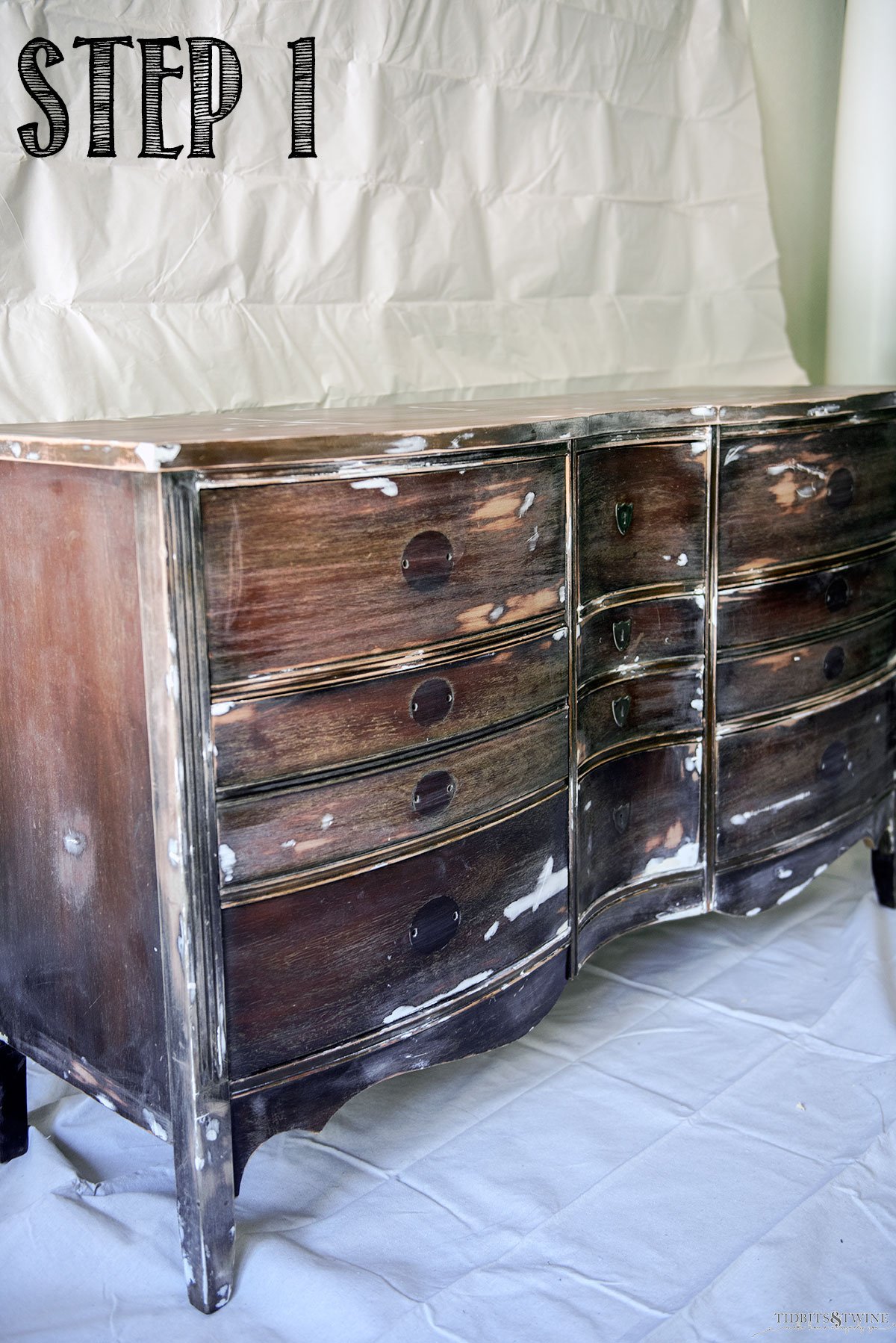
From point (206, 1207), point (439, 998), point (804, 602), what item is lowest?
point (206, 1207)

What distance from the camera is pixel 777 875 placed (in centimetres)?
184

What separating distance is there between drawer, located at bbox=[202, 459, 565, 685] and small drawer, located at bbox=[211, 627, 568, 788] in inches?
1.4

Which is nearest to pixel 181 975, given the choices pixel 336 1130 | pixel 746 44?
pixel 336 1130

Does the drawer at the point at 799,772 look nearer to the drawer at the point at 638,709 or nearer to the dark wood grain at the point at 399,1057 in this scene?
the drawer at the point at 638,709

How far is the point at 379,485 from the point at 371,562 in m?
0.07

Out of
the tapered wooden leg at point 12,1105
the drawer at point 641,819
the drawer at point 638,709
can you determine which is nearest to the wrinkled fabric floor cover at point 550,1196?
the tapered wooden leg at point 12,1105

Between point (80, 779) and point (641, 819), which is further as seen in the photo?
point (641, 819)

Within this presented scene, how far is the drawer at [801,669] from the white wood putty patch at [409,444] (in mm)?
661

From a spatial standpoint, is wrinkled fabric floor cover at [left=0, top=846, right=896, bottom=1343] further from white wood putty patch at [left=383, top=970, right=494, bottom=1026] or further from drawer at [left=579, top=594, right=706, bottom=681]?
drawer at [left=579, top=594, right=706, bottom=681]

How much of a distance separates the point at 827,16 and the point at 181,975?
2.44 metres

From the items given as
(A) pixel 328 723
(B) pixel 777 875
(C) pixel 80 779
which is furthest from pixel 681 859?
(C) pixel 80 779

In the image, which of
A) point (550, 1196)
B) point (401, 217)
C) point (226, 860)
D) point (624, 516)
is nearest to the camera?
point (226, 860)

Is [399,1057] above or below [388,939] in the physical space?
below

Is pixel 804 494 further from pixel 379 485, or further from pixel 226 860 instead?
pixel 226 860
